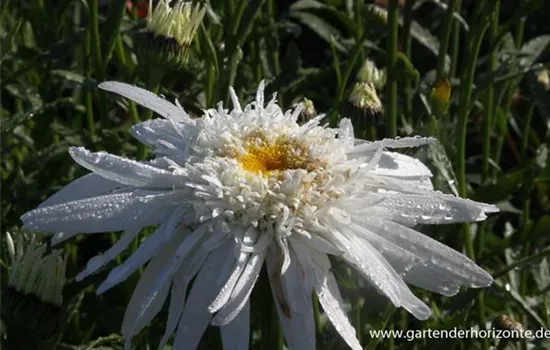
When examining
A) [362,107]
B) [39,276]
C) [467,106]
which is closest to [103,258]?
[39,276]

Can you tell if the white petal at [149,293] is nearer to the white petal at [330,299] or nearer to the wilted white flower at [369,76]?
the white petal at [330,299]

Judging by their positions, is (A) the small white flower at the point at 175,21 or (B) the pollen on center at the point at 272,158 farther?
(A) the small white flower at the point at 175,21

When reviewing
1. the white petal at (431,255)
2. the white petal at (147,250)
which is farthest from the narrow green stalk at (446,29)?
the white petal at (147,250)

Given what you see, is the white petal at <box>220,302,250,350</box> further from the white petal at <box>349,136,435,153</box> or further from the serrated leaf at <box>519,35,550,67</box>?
the serrated leaf at <box>519,35,550,67</box>

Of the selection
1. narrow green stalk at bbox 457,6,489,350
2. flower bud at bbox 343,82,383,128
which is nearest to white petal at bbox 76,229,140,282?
flower bud at bbox 343,82,383,128

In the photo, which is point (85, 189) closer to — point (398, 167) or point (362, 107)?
point (398, 167)

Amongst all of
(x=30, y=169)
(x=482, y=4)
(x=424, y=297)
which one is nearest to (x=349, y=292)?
(x=424, y=297)

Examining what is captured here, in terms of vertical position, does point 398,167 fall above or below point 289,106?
above
